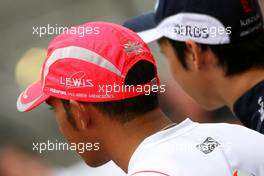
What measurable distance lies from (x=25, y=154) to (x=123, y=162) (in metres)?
0.96

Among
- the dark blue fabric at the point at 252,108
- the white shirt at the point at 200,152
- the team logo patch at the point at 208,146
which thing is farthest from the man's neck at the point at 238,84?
the team logo patch at the point at 208,146

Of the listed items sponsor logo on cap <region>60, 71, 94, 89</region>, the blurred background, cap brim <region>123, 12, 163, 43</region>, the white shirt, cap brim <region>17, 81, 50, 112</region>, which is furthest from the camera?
the blurred background

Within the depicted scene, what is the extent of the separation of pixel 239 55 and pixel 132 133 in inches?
20.9

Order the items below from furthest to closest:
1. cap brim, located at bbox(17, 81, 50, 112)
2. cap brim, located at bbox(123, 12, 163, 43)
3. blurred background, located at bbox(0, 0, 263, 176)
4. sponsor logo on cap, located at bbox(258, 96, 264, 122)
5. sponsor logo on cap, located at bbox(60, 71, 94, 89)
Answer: blurred background, located at bbox(0, 0, 263, 176) < cap brim, located at bbox(123, 12, 163, 43) < sponsor logo on cap, located at bbox(258, 96, 264, 122) < cap brim, located at bbox(17, 81, 50, 112) < sponsor logo on cap, located at bbox(60, 71, 94, 89)

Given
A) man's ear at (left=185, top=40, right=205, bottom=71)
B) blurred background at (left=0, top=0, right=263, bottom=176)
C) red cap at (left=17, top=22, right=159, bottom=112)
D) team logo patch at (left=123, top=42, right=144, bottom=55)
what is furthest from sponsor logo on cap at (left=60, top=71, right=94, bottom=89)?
blurred background at (left=0, top=0, right=263, bottom=176)

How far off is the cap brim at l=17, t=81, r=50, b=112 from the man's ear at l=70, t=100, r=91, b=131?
3.2 inches

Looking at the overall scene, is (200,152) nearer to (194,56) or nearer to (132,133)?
(132,133)

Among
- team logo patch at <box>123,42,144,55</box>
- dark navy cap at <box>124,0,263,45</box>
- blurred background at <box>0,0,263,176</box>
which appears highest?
team logo patch at <box>123,42,144,55</box>

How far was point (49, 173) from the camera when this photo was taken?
2.40 m

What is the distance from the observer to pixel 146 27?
214 centimetres

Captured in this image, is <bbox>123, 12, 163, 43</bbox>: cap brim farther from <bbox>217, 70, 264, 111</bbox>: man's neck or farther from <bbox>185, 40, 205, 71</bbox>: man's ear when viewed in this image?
<bbox>217, 70, 264, 111</bbox>: man's neck

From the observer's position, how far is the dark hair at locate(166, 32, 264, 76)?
184 centimetres

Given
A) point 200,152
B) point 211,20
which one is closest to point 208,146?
point 200,152

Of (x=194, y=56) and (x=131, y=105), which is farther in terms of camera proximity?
(x=194, y=56)
